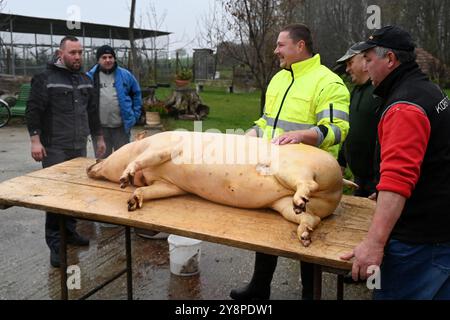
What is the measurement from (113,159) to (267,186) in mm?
1272

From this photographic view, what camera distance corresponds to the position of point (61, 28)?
1936 centimetres

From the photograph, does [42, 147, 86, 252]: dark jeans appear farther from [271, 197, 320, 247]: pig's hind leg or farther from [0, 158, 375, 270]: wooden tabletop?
[271, 197, 320, 247]: pig's hind leg

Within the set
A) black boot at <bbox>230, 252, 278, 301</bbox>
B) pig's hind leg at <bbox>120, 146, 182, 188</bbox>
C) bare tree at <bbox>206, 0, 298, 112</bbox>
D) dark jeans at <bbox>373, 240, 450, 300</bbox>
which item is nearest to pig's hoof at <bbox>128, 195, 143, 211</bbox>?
pig's hind leg at <bbox>120, 146, 182, 188</bbox>

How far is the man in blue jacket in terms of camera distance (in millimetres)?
4855

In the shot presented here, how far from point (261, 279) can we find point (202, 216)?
3.34ft

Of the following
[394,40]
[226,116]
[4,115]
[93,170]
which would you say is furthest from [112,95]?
[4,115]

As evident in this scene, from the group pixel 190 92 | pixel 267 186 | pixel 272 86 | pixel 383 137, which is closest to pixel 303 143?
pixel 267 186

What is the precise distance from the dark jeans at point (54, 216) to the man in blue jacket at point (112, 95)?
26.0 inches

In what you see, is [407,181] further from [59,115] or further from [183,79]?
[183,79]

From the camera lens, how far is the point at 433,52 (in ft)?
75.9

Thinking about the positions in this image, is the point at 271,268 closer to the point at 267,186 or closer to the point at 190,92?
the point at 267,186

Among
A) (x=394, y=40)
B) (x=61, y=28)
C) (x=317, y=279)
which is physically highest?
(x=61, y=28)

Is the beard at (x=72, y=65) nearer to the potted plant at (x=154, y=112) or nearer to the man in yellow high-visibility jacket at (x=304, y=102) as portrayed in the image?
the man in yellow high-visibility jacket at (x=304, y=102)

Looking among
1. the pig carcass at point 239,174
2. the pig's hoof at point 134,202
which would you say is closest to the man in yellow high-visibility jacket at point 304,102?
the pig carcass at point 239,174
